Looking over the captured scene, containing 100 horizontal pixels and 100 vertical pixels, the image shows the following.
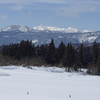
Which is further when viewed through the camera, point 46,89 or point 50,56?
point 50,56

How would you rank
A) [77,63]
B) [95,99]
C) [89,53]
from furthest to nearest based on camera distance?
[89,53] → [77,63] → [95,99]

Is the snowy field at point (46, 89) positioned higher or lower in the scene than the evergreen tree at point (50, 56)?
higher

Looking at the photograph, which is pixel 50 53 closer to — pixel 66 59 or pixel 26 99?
pixel 66 59

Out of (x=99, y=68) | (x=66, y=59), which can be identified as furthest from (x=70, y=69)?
(x=99, y=68)

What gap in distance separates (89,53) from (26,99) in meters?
52.6

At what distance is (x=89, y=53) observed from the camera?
60.3 meters

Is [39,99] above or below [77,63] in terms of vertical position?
above

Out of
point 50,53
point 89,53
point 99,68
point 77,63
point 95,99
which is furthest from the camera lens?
point 89,53

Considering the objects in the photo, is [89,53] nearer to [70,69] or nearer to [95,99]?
[70,69]

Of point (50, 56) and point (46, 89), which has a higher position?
point (46, 89)

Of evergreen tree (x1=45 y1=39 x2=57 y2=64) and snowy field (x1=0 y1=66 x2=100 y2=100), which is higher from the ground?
snowy field (x1=0 y1=66 x2=100 y2=100)

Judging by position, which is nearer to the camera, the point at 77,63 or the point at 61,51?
the point at 77,63

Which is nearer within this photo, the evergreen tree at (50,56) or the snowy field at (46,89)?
the snowy field at (46,89)

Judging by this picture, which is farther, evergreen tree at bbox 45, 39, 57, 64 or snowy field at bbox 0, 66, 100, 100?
evergreen tree at bbox 45, 39, 57, 64
